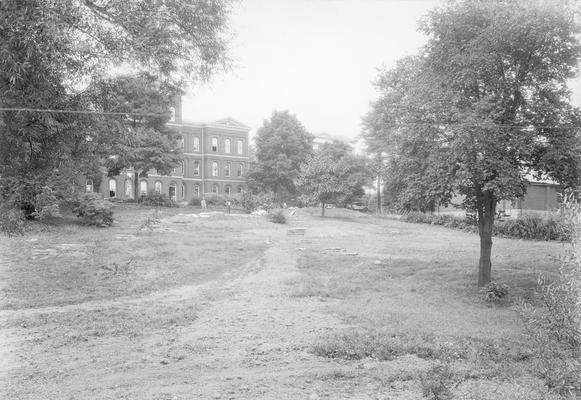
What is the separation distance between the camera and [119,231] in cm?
2039

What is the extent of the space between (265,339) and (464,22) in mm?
9177

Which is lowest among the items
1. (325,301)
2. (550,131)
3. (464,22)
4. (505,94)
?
(325,301)

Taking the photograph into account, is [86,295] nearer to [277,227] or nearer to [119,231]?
[119,231]

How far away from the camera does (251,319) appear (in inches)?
402

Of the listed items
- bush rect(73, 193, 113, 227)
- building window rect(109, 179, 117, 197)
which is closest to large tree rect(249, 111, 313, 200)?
bush rect(73, 193, 113, 227)

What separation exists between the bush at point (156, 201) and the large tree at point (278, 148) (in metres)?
13.4

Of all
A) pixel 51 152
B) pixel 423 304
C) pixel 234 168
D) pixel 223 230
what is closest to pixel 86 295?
pixel 51 152

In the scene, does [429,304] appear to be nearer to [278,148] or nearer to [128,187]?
[278,148]

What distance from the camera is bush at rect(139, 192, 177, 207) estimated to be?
30.3 meters

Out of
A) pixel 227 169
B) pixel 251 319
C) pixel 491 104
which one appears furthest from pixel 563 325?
pixel 227 169

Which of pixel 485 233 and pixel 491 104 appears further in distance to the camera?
pixel 485 233

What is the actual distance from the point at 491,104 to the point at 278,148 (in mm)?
7419

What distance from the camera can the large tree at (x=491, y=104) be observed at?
11297mm

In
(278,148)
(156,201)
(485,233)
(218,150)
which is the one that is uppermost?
(278,148)
